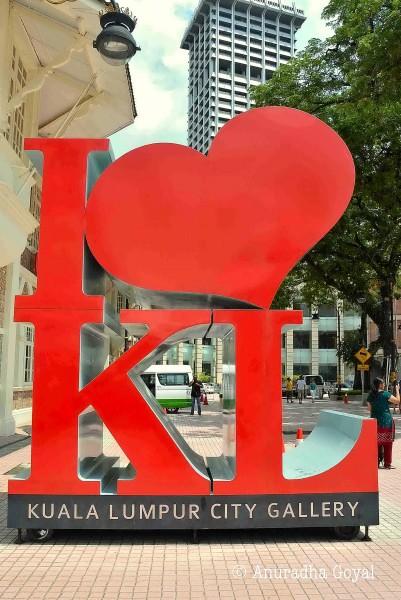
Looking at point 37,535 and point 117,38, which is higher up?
point 117,38

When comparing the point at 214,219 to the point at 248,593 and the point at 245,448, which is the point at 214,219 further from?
the point at 248,593

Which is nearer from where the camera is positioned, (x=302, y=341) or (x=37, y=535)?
(x=37, y=535)

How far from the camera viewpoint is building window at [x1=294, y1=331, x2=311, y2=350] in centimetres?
6644

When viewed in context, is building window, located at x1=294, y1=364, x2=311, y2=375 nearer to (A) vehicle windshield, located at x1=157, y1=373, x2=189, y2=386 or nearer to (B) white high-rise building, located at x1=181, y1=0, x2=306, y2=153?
(A) vehicle windshield, located at x1=157, y1=373, x2=189, y2=386

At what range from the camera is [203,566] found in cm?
503

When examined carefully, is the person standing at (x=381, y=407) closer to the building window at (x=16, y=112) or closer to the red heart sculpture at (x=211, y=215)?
the red heart sculpture at (x=211, y=215)

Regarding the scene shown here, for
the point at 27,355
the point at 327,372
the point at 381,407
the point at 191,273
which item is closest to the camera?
the point at 191,273

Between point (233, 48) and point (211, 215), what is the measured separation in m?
121

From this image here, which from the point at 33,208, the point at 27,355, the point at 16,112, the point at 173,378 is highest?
the point at 16,112

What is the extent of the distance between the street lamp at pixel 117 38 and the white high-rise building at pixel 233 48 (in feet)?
366

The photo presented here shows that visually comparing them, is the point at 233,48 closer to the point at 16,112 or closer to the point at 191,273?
the point at 16,112

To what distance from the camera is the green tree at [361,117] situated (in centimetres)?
1475

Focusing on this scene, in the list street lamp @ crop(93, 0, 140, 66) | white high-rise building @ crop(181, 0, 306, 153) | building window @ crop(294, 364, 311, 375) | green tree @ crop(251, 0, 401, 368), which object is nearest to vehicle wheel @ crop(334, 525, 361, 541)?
street lamp @ crop(93, 0, 140, 66)

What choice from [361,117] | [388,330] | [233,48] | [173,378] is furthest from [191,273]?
[233,48]
